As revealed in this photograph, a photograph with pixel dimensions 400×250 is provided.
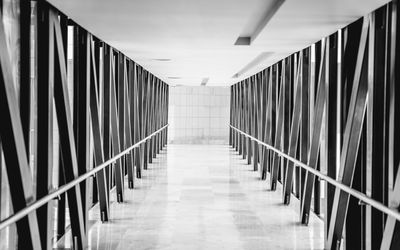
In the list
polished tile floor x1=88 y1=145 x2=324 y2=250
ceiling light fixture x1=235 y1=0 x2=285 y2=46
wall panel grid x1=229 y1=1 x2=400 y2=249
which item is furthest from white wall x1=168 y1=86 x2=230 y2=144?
ceiling light fixture x1=235 y1=0 x2=285 y2=46

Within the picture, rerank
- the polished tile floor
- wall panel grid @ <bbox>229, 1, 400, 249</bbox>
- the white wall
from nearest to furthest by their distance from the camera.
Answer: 1. wall panel grid @ <bbox>229, 1, 400, 249</bbox>
2. the polished tile floor
3. the white wall

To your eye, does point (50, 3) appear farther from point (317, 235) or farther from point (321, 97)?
point (317, 235)

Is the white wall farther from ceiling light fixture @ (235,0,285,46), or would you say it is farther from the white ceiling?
ceiling light fixture @ (235,0,285,46)

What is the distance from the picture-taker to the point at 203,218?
26.9 feet

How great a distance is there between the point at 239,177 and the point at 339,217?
6.97 meters

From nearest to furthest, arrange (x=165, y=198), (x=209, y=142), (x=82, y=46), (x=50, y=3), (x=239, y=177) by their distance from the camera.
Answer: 1. (x=50, y=3)
2. (x=82, y=46)
3. (x=165, y=198)
4. (x=239, y=177)
5. (x=209, y=142)

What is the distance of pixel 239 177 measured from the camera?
1289cm

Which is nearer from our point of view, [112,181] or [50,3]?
[50,3]

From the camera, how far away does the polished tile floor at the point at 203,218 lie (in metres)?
6.77

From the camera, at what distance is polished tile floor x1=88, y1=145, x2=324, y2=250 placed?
677 centimetres

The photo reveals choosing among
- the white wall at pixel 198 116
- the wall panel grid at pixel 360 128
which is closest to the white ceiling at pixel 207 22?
the wall panel grid at pixel 360 128

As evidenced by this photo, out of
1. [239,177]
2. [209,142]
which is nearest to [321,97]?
[239,177]

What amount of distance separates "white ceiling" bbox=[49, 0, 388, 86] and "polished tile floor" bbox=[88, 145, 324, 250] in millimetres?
2402

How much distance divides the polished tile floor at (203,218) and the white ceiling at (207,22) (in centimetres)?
Answer: 240
